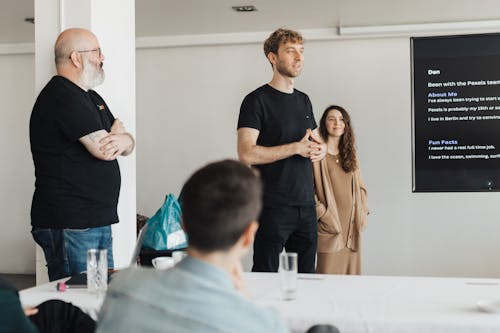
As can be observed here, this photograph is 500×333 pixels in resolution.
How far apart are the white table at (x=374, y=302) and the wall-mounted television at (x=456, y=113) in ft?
11.9

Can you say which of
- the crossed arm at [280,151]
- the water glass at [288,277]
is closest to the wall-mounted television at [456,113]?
the crossed arm at [280,151]

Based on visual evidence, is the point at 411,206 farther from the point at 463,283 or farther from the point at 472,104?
the point at 463,283

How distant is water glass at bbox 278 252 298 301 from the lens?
216 centimetres

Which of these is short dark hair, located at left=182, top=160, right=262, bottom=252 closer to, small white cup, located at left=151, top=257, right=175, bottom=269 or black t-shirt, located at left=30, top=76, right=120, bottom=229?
small white cup, located at left=151, top=257, right=175, bottom=269

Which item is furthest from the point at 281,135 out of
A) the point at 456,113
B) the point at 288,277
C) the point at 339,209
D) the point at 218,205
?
the point at 456,113

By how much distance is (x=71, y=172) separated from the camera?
3014 mm

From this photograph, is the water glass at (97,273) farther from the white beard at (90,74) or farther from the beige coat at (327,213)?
the beige coat at (327,213)

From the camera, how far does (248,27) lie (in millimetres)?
6789

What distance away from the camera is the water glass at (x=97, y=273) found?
2271 mm

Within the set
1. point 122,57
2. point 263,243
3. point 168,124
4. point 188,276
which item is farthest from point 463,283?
point 168,124

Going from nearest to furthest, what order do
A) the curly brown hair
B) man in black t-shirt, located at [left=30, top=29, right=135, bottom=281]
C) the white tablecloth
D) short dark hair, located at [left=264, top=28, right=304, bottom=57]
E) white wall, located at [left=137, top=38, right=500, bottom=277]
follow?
→ the white tablecloth, man in black t-shirt, located at [left=30, top=29, right=135, bottom=281], short dark hair, located at [left=264, top=28, right=304, bottom=57], the curly brown hair, white wall, located at [left=137, top=38, right=500, bottom=277]

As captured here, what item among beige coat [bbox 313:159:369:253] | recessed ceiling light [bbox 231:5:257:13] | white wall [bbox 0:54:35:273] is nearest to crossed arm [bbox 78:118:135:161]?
beige coat [bbox 313:159:369:253]

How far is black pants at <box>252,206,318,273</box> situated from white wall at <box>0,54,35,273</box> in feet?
16.6

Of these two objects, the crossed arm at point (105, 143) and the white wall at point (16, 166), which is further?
the white wall at point (16, 166)
